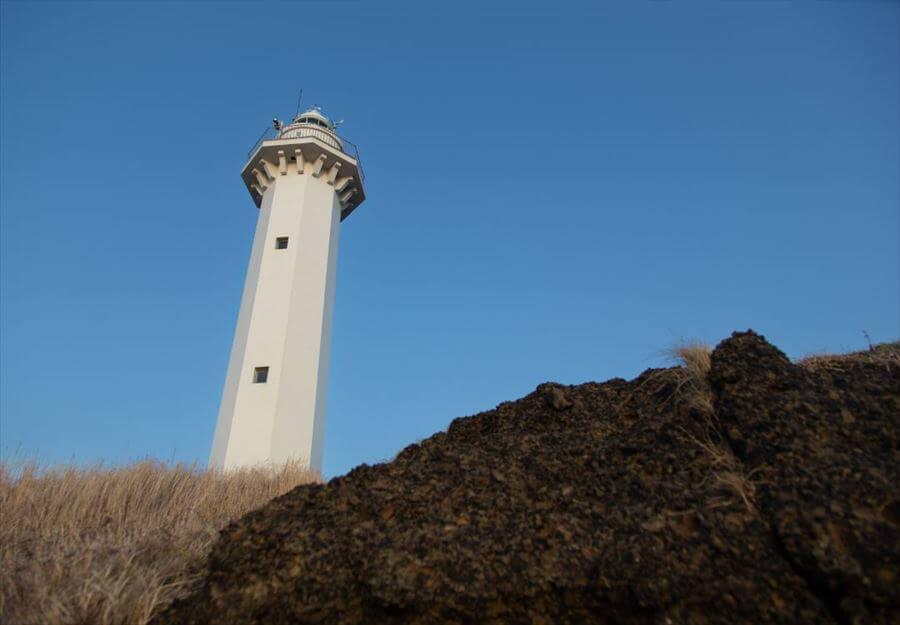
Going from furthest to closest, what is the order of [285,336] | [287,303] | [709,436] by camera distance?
[287,303] < [285,336] < [709,436]

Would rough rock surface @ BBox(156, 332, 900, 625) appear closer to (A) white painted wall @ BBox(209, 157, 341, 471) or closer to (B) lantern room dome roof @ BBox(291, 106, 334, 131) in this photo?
(A) white painted wall @ BBox(209, 157, 341, 471)

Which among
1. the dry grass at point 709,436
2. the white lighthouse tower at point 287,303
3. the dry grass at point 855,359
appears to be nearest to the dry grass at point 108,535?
the dry grass at point 709,436

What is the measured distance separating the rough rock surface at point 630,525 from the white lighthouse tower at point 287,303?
34.7 feet

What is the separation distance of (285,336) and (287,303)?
1155 millimetres

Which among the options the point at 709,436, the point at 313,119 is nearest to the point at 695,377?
the point at 709,436

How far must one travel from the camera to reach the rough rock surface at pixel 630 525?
10.2ft

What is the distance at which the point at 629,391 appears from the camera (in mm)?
5266

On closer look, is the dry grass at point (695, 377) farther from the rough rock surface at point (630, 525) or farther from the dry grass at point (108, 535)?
the dry grass at point (108, 535)

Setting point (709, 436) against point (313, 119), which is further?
point (313, 119)

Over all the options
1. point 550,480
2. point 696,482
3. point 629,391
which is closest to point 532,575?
Result: point 550,480

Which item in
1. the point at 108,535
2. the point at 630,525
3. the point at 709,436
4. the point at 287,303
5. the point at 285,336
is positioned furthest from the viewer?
the point at 287,303

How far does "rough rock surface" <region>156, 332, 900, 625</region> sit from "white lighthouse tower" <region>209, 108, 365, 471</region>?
10588 millimetres

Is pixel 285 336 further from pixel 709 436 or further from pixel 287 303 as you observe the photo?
pixel 709 436

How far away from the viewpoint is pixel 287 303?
18500 mm
